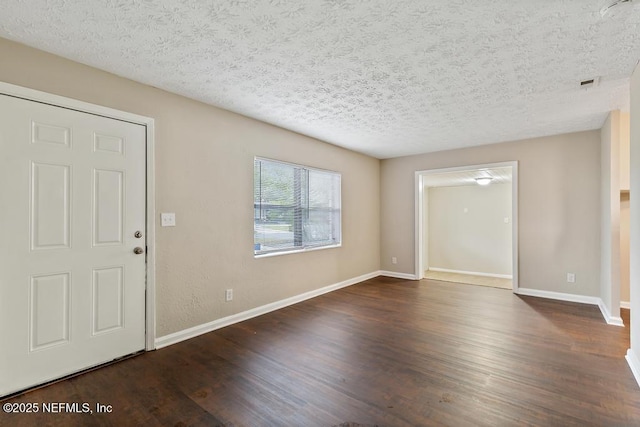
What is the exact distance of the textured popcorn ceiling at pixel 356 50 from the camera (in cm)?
173

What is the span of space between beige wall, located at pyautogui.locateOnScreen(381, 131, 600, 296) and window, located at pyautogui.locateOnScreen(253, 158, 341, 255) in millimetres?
2498

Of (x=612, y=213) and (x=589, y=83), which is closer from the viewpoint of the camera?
(x=589, y=83)

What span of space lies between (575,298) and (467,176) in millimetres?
2587

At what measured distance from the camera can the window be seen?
3775 millimetres

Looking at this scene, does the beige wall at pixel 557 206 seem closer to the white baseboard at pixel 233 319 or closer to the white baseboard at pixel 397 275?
the white baseboard at pixel 397 275

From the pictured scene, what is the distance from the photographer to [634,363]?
7.45 feet

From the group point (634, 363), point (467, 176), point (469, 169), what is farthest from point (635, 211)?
point (467, 176)

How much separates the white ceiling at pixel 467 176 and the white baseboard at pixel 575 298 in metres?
2.01

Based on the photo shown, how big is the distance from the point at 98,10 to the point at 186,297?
2392mm

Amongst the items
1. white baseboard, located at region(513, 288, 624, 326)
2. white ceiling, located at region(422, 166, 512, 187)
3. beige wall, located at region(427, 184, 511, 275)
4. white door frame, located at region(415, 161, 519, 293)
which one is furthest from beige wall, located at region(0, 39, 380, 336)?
beige wall, located at region(427, 184, 511, 275)

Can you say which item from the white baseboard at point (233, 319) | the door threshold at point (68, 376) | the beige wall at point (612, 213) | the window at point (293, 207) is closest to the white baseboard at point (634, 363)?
the beige wall at point (612, 213)

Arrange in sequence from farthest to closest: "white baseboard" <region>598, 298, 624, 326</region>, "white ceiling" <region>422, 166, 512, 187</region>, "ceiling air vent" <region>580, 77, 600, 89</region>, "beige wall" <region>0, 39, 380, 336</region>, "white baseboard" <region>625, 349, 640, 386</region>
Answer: "white ceiling" <region>422, 166, 512, 187</region>, "white baseboard" <region>598, 298, 624, 326</region>, "ceiling air vent" <region>580, 77, 600, 89</region>, "beige wall" <region>0, 39, 380, 336</region>, "white baseboard" <region>625, 349, 640, 386</region>

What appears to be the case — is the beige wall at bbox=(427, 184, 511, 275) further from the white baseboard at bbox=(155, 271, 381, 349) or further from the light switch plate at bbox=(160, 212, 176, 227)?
the light switch plate at bbox=(160, 212, 176, 227)

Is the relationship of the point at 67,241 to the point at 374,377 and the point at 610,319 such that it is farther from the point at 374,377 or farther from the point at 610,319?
the point at 610,319
